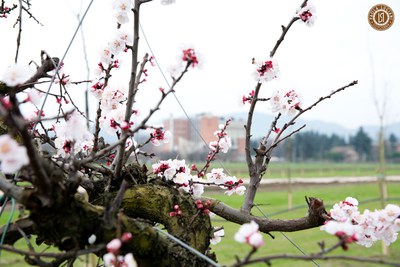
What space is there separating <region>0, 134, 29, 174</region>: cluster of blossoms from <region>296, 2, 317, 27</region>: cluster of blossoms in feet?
3.56

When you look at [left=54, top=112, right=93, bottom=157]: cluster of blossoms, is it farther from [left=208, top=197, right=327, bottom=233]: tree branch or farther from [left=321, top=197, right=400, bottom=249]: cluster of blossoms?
[left=321, top=197, right=400, bottom=249]: cluster of blossoms

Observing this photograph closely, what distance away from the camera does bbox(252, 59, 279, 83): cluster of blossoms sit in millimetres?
1393

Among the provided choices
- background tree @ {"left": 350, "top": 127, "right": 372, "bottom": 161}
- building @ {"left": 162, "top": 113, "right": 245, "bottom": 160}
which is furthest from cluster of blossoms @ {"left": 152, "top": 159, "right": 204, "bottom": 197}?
background tree @ {"left": 350, "top": 127, "right": 372, "bottom": 161}

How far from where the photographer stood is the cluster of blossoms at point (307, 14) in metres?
Answer: 1.44

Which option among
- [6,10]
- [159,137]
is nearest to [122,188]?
[159,137]

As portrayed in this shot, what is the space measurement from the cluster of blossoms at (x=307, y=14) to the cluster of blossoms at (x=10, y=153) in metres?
1.09

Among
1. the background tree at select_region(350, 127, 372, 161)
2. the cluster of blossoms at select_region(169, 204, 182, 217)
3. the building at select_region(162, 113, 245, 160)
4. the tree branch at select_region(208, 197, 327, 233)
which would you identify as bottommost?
the background tree at select_region(350, 127, 372, 161)

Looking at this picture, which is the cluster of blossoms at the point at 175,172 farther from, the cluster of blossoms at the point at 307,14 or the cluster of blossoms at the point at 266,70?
the cluster of blossoms at the point at 307,14

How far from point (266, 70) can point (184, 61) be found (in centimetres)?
55

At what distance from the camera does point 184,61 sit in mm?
911

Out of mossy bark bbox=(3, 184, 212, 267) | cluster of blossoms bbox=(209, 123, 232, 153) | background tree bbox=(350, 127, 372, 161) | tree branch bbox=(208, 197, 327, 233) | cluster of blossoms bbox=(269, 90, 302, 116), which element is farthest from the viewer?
background tree bbox=(350, 127, 372, 161)

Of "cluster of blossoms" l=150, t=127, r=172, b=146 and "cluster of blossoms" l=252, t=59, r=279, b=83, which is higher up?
"cluster of blossoms" l=252, t=59, r=279, b=83

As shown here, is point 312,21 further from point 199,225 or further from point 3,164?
point 3,164

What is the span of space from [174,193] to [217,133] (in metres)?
0.74
